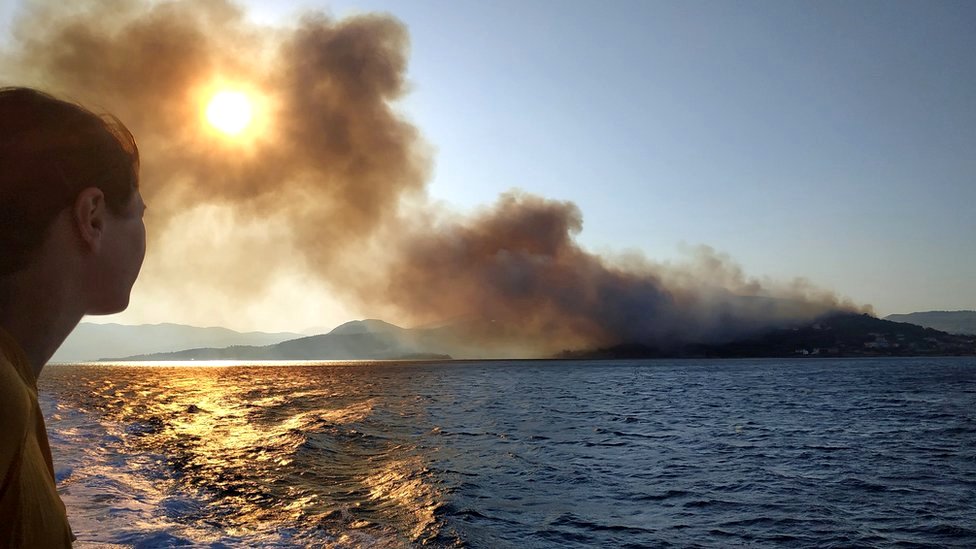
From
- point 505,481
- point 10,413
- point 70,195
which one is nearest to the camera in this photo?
Answer: point 10,413

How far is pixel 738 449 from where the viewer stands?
100 ft

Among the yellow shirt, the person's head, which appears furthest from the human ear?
the yellow shirt

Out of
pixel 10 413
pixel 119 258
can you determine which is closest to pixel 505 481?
pixel 119 258

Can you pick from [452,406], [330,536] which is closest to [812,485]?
[330,536]

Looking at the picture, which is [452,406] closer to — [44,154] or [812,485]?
[812,485]

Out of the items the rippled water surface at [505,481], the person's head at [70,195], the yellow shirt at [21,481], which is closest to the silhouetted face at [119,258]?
the person's head at [70,195]

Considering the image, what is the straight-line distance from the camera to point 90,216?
174 centimetres

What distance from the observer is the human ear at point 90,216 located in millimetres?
1717

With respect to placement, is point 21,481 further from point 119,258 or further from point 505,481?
point 505,481

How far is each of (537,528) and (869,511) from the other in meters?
11.5

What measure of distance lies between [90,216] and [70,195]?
0.26 feet

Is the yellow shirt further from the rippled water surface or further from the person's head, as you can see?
the rippled water surface

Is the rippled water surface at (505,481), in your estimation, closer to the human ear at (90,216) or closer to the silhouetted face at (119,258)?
the silhouetted face at (119,258)

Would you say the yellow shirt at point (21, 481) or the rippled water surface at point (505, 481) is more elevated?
the yellow shirt at point (21, 481)
